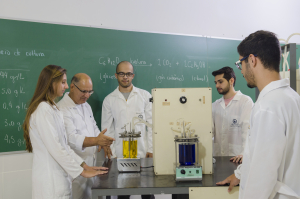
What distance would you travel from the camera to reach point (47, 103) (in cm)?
166

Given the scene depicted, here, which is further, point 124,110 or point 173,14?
point 173,14

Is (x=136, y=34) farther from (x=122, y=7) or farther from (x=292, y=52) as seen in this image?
(x=292, y=52)

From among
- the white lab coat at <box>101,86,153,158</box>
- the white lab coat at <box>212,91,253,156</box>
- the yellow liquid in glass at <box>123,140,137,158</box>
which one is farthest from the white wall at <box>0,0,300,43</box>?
the yellow liquid in glass at <box>123,140,137,158</box>

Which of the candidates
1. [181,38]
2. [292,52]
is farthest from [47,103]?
[181,38]

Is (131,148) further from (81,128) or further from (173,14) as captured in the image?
(173,14)

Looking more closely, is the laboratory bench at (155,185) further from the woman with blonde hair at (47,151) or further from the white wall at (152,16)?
the white wall at (152,16)

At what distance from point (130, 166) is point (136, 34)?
1.96 meters

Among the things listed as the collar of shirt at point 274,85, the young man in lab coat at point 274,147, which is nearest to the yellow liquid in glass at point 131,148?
the young man in lab coat at point 274,147

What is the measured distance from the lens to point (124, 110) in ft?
9.43

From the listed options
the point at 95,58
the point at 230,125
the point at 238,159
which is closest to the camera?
the point at 238,159

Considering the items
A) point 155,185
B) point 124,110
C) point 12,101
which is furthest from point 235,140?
point 12,101

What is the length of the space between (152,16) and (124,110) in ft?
4.40

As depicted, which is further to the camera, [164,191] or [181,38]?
[181,38]

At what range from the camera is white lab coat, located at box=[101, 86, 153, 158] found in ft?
9.41
